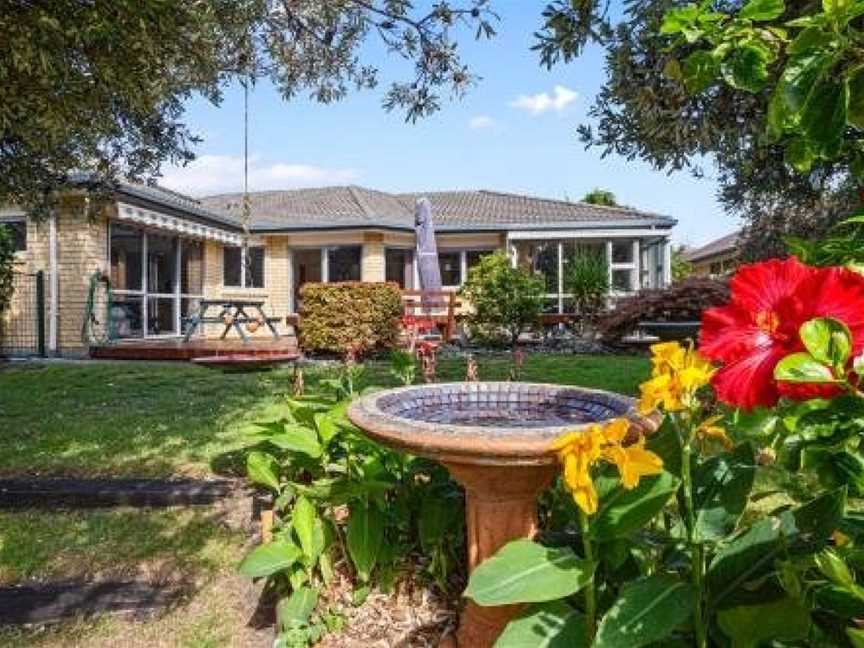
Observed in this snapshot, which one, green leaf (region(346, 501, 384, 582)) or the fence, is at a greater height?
the fence

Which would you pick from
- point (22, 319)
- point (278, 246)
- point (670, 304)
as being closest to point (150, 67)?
point (670, 304)

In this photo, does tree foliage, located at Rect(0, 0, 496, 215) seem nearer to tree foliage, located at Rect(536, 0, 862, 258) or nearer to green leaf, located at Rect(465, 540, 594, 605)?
tree foliage, located at Rect(536, 0, 862, 258)

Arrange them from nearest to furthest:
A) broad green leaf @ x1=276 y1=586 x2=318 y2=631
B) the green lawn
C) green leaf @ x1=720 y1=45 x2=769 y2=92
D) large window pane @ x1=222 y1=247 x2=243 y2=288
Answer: green leaf @ x1=720 y1=45 x2=769 y2=92
broad green leaf @ x1=276 y1=586 x2=318 y2=631
the green lawn
large window pane @ x1=222 y1=247 x2=243 y2=288

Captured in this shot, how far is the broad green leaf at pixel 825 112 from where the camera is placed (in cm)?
111

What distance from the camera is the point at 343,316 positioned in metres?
13.6

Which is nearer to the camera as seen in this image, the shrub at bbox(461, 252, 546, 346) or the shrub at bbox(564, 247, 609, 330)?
the shrub at bbox(461, 252, 546, 346)

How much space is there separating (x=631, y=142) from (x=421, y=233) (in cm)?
1071

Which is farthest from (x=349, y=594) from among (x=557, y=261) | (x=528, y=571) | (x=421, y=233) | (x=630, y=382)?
(x=557, y=261)

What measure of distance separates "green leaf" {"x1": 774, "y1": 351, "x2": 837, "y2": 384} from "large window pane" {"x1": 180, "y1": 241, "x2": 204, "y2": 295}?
63.6 feet

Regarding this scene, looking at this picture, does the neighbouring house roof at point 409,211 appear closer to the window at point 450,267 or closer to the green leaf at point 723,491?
the window at point 450,267

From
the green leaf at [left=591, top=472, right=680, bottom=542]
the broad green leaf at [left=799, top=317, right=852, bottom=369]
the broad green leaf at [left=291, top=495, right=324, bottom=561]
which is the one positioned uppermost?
the broad green leaf at [left=799, top=317, right=852, bottom=369]


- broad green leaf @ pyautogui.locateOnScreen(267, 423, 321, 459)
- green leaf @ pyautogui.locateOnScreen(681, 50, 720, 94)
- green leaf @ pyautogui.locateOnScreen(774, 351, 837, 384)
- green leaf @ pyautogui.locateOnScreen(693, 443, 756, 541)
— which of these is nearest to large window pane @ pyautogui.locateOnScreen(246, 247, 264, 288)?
broad green leaf @ pyautogui.locateOnScreen(267, 423, 321, 459)

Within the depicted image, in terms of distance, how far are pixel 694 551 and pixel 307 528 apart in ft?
6.28

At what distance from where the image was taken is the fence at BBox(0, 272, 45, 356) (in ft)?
48.5
